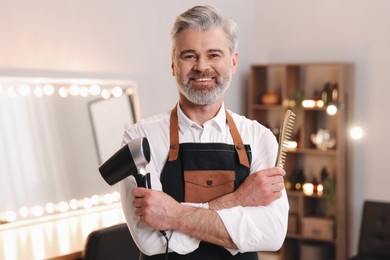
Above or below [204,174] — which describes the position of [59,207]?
below

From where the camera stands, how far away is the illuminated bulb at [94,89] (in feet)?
13.6

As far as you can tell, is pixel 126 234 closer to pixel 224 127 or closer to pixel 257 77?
pixel 224 127

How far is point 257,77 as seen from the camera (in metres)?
6.01

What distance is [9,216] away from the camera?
3.50m

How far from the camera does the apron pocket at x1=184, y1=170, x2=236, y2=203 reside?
195 centimetres

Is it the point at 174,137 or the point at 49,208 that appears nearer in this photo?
the point at 174,137

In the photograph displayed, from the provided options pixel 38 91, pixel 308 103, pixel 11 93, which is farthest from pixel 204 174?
pixel 308 103

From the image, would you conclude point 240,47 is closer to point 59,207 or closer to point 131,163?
point 59,207

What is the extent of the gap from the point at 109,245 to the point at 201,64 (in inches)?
37.2

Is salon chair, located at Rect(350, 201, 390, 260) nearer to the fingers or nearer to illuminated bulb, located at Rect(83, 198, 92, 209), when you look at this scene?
illuminated bulb, located at Rect(83, 198, 92, 209)

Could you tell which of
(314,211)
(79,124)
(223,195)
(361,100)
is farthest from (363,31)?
(223,195)

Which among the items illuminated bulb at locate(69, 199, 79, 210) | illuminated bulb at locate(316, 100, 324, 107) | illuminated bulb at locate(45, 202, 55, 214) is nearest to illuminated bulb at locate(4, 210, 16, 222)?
illuminated bulb at locate(45, 202, 55, 214)

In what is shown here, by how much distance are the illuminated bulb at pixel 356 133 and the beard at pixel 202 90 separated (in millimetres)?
3884

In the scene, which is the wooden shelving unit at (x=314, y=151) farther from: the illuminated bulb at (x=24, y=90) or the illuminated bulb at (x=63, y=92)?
the illuminated bulb at (x=24, y=90)
